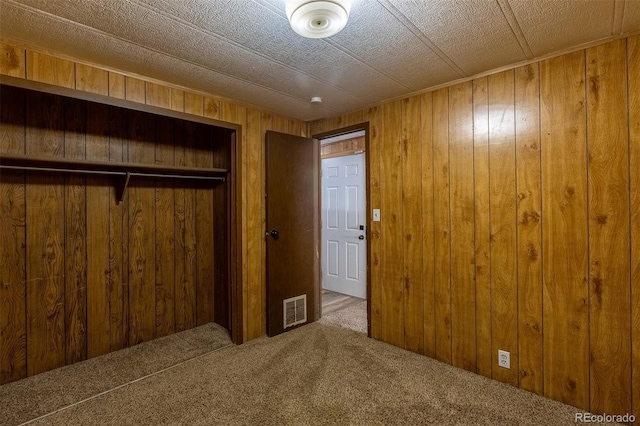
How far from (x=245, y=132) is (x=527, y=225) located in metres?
2.42

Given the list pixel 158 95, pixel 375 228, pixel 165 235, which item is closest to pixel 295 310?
pixel 375 228

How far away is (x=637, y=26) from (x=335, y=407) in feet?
8.99

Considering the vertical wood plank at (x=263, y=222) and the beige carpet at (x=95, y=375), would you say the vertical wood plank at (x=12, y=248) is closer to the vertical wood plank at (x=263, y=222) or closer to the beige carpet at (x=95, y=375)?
the beige carpet at (x=95, y=375)

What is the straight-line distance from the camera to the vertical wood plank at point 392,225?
2811mm

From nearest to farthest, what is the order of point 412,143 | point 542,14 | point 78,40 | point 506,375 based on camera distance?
point 542,14 < point 78,40 < point 506,375 < point 412,143

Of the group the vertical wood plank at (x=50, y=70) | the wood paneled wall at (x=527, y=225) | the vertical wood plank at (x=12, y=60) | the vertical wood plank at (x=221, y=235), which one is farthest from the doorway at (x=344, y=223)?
the vertical wood plank at (x=12, y=60)

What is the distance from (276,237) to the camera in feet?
10.3

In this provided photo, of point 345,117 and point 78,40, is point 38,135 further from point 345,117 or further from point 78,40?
point 345,117

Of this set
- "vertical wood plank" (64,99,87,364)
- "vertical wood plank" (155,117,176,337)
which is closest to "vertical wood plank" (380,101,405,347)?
"vertical wood plank" (155,117,176,337)

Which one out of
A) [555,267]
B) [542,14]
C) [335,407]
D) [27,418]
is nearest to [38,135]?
[27,418]

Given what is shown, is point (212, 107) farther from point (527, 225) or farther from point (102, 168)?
point (527, 225)

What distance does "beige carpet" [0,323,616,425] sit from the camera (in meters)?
1.88

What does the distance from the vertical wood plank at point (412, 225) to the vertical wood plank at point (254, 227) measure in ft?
4.47

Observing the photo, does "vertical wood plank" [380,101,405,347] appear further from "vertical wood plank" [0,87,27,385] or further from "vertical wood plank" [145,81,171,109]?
"vertical wood plank" [0,87,27,385]
